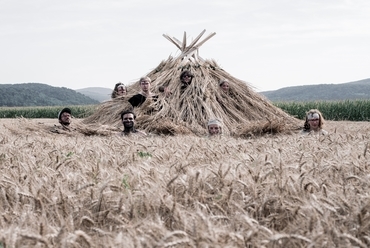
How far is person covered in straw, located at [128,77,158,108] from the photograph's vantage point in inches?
387

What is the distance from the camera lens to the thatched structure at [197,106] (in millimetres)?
9070

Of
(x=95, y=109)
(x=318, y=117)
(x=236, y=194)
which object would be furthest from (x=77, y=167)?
(x=95, y=109)

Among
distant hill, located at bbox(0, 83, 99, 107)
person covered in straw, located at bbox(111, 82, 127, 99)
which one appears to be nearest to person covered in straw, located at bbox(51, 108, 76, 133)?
person covered in straw, located at bbox(111, 82, 127, 99)

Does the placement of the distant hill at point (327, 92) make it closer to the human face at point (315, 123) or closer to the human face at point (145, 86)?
the human face at point (145, 86)

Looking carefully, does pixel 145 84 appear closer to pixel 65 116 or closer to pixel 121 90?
pixel 121 90

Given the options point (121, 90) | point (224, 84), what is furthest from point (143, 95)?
point (224, 84)

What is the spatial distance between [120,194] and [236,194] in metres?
0.61

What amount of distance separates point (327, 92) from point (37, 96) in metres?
92.6

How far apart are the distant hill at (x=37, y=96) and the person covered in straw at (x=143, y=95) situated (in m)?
110

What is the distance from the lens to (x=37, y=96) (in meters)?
127

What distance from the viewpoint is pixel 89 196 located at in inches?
95.0

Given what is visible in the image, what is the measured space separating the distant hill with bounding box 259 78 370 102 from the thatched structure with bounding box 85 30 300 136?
13749 centimetres

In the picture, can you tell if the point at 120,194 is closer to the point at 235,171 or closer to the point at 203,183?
the point at 203,183

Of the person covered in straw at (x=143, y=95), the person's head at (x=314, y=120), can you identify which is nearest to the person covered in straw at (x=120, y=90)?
the person covered in straw at (x=143, y=95)
